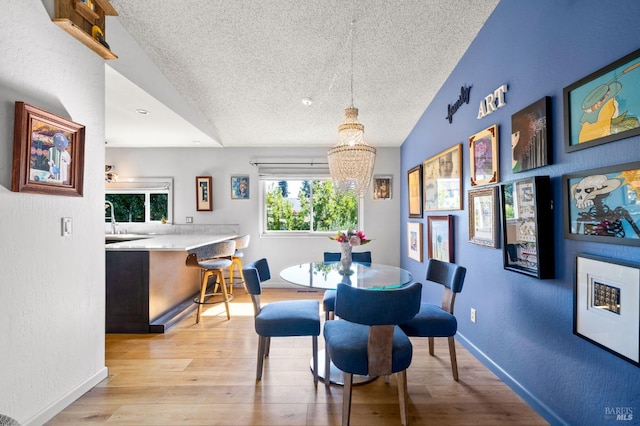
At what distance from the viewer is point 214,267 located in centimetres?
324

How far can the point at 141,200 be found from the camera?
4.82 metres

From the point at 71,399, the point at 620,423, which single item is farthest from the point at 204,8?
the point at 620,423

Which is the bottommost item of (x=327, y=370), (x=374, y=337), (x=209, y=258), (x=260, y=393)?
(x=260, y=393)

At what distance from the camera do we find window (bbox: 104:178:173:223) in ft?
15.6

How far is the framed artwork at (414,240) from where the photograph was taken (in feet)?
12.3

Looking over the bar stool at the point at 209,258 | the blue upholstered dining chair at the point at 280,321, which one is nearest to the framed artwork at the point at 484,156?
the blue upholstered dining chair at the point at 280,321

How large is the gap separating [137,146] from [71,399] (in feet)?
13.1

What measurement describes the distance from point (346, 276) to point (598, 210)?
4.92 ft

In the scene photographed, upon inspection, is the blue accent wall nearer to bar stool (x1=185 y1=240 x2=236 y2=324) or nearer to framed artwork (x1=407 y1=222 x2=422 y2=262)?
framed artwork (x1=407 y1=222 x2=422 y2=262)

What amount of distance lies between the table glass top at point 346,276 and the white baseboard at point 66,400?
1.50m

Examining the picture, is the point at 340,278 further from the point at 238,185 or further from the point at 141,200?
the point at 141,200

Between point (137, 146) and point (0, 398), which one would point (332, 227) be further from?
point (0, 398)

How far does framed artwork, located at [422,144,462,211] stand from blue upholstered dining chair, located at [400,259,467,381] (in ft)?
2.75

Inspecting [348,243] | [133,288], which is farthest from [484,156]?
[133,288]
